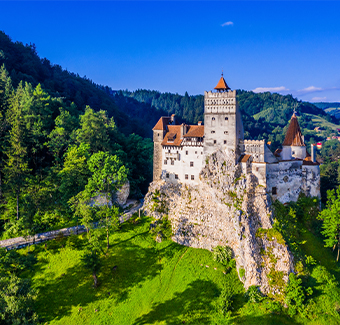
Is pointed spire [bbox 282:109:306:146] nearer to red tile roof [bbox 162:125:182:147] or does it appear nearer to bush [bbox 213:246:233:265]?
red tile roof [bbox 162:125:182:147]

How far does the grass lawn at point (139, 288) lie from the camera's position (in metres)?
42.2

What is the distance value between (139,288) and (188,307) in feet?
26.4

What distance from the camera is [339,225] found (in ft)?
164

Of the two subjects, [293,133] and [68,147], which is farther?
[68,147]

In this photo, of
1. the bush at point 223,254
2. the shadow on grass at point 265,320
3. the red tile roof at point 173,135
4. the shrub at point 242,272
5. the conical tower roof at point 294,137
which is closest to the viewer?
the shadow on grass at point 265,320

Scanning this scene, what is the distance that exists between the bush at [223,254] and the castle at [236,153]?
11.9m

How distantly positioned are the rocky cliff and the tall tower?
6.30ft

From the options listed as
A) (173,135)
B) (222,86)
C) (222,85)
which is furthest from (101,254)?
(222,85)

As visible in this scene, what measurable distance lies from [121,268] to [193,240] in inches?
531

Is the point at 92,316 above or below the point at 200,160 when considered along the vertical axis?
below

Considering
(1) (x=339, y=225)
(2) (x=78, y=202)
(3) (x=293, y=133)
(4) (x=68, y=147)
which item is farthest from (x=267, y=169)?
(4) (x=68, y=147)

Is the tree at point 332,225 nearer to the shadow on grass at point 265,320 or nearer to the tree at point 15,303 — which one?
the shadow on grass at point 265,320

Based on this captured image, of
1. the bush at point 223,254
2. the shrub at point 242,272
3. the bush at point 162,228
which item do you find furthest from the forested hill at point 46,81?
the shrub at point 242,272

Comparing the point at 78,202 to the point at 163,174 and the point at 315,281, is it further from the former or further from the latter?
the point at 315,281
